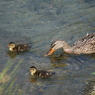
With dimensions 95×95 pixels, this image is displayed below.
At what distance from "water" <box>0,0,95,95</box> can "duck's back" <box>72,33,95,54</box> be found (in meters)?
0.22

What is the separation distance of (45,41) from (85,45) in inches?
39.2

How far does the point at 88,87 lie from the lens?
4887 millimetres

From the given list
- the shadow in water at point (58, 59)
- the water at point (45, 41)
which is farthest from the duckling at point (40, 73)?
the shadow in water at point (58, 59)

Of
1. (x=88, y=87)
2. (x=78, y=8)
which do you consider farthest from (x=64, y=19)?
(x=88, y=87)

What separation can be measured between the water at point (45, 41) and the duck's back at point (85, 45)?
219mm

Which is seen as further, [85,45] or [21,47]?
[85,45]

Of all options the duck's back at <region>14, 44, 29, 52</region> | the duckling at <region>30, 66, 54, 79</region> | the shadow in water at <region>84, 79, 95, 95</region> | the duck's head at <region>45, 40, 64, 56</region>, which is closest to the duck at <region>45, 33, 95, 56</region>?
the duck's head at <region>45, 40, 64, 56</region>

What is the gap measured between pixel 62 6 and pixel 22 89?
4.34 metres

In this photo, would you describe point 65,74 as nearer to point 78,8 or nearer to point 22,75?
point 22,75

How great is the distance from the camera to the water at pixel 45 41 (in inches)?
199

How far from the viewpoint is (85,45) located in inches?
260

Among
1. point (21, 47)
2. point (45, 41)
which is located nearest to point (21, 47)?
point (21, 47)

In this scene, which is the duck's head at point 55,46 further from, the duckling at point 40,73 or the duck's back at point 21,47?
the duckling at point 40,73

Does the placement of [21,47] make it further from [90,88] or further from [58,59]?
[90,88]
